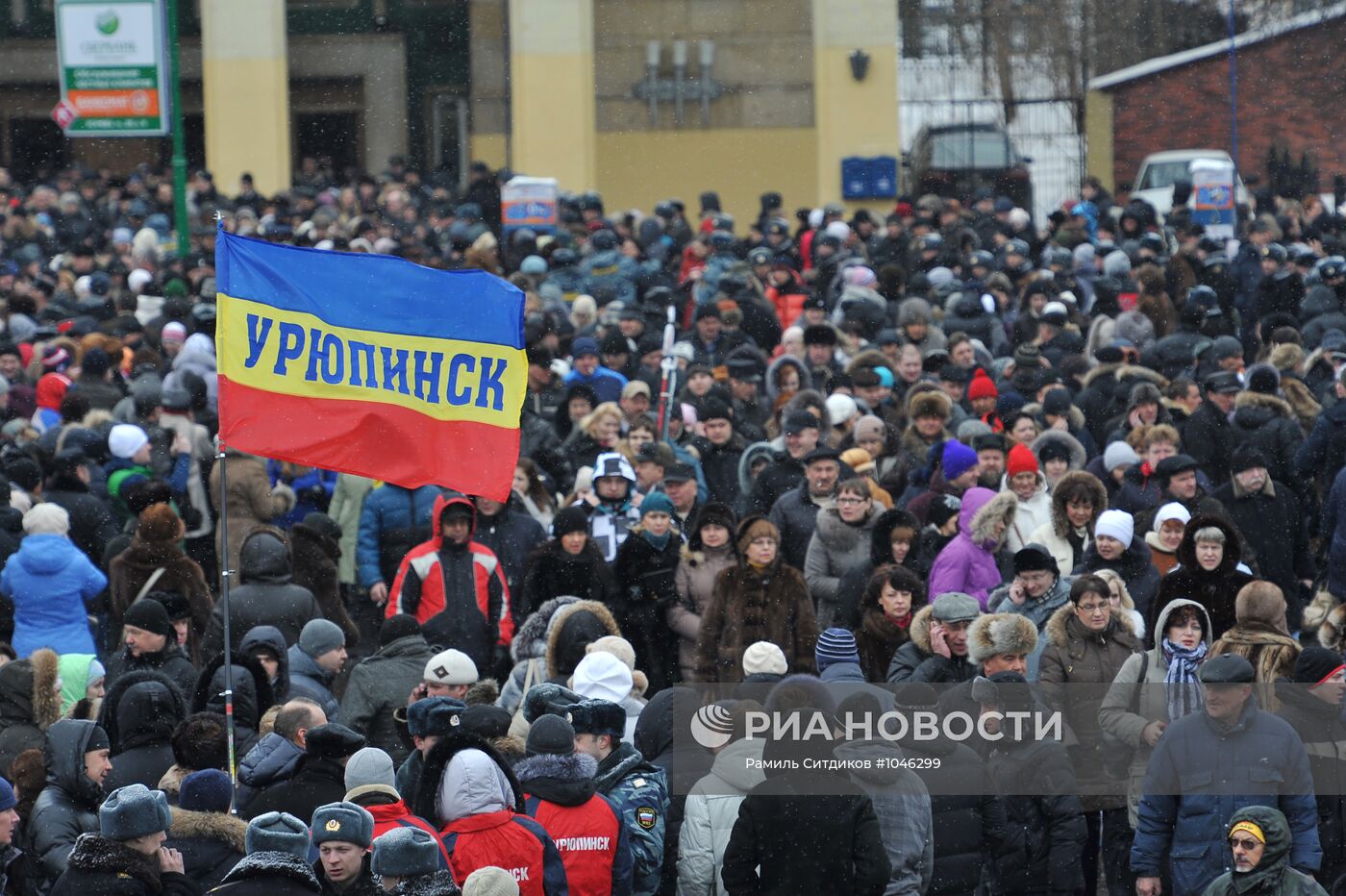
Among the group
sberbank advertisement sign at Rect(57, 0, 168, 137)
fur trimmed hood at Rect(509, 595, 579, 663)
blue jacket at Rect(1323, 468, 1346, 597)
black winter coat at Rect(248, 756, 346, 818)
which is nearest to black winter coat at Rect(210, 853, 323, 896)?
black winter coat at Rect(248, 756, 346, 818)

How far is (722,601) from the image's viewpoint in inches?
388

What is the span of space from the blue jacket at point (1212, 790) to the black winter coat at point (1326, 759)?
0.40ft

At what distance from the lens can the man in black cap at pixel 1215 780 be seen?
23.6 feet

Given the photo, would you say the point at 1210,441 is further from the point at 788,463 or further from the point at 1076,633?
the point at 1076,633

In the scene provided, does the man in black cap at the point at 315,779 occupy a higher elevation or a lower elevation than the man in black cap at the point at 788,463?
lower

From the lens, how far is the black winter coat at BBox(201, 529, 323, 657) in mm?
9555

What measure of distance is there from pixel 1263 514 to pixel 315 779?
6528mm

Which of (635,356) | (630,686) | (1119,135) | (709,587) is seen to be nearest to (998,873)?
(630,686)

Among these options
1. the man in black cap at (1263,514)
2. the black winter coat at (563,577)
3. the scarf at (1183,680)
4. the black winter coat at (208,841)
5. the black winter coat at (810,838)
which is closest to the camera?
the black winter coat at (208,841)

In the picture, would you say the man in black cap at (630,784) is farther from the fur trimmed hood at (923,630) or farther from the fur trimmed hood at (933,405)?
the fur trimmed hood at (933,405)

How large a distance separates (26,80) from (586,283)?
22.0 meters

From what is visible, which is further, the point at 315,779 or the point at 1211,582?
the point at 1211,582

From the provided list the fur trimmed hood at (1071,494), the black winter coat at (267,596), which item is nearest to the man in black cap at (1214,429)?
the fur trimmed hood at (1071,494)

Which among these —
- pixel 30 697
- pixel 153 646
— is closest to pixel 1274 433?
pixel 153 646
